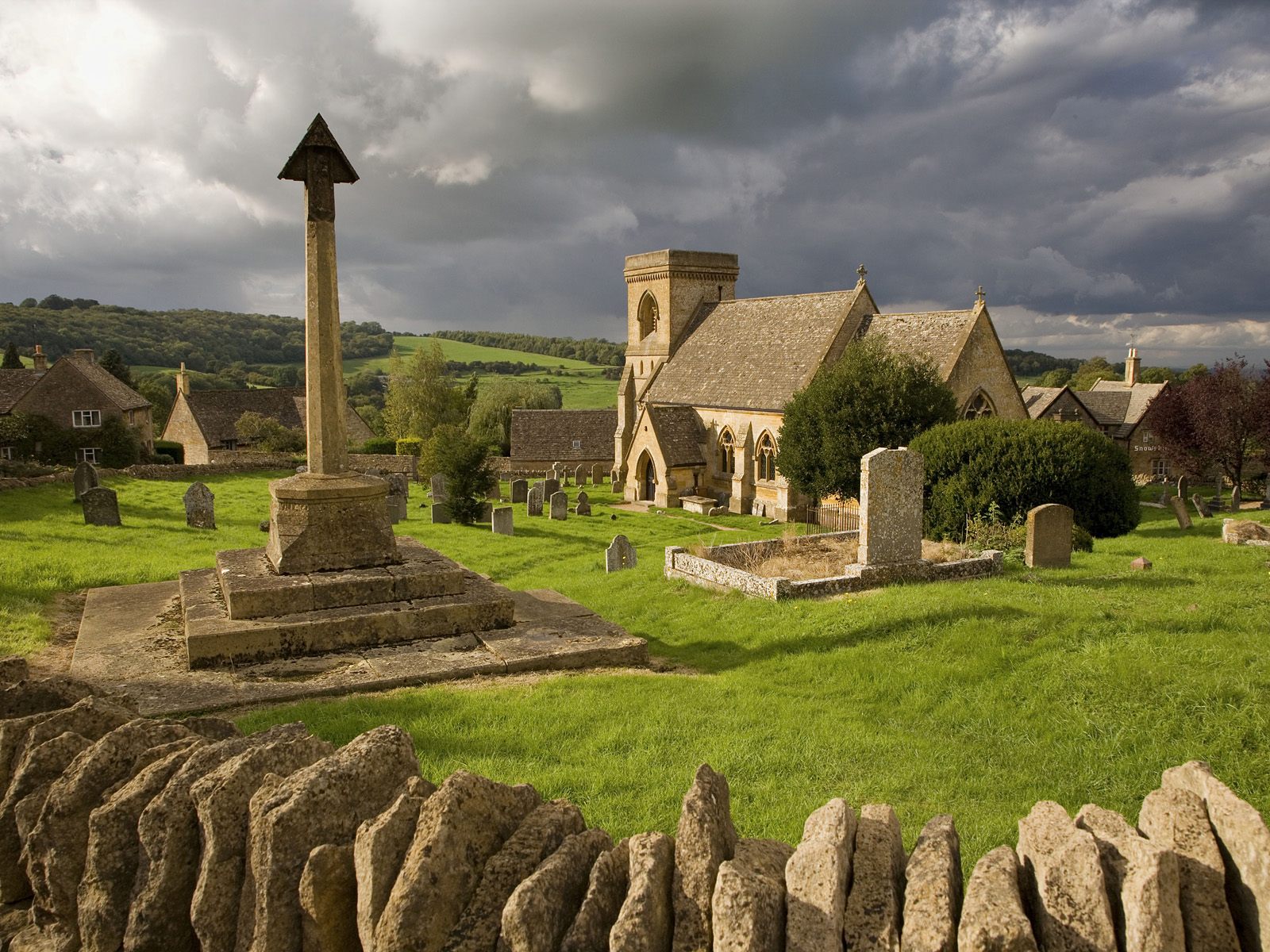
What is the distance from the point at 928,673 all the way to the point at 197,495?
19.9 meters

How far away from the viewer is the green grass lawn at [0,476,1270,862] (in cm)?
615

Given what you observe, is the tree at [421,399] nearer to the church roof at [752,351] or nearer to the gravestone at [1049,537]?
the church roof at [752,351]

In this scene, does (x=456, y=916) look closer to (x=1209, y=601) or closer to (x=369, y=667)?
(x=369, y=667)

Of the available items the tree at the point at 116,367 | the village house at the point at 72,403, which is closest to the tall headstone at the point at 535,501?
the village house at the point at 72,403

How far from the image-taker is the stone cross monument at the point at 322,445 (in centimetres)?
1059

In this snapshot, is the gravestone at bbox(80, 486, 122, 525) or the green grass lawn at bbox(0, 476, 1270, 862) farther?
the gravestone at bbox(80, 486, 122, 525)

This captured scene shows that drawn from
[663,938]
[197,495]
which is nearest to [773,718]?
[663,938]

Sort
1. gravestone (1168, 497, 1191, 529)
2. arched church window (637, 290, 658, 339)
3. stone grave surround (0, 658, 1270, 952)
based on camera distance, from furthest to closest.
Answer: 1. arched church window (637, 290, 658, 339)
2. gravestone (1168, 497, 1191, 529)
3. stone grave surround (0, 658, 1270, 952)

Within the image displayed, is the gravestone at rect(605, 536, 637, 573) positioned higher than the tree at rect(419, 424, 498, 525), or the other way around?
the tree at rect(419, 424, 498, 525)

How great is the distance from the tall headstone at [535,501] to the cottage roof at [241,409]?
25.5 metres

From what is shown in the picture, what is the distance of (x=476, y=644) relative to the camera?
32.6ft

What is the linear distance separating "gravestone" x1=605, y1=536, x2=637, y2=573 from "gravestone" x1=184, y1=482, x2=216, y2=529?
36.0 feet

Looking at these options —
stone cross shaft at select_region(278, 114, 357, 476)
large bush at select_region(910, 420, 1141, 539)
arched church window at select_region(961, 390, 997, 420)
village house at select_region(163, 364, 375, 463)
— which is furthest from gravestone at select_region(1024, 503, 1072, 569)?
village house at select_region(163, 364, 375, 463)

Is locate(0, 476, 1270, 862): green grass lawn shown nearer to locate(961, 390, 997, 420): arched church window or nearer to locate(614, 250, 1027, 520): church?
locate(961, 390, 997, 420): arched church window
